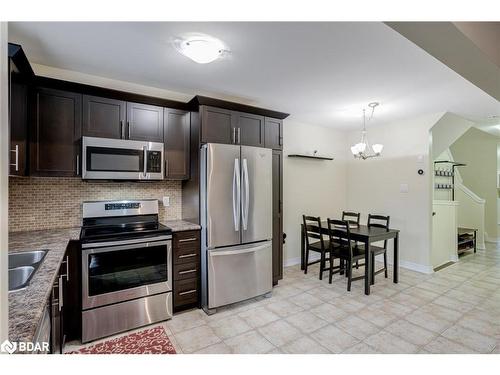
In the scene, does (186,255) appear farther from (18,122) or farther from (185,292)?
(18,122)

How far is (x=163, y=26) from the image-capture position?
1.78m

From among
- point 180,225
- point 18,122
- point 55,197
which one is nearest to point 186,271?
point 180,225

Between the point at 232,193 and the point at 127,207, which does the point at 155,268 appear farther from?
the point at 232,193

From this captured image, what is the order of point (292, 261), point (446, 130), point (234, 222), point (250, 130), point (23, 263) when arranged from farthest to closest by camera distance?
1. point (292, 261)
2. point (446, 130)
3. point (250, 130)
4. point (234, 222)
5. point (23, 263)

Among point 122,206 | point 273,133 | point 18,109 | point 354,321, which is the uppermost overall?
point 273,133

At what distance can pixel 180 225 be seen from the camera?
2.82 meters

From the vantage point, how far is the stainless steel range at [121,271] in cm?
220

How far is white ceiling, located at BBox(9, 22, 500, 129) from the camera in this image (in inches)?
72.1

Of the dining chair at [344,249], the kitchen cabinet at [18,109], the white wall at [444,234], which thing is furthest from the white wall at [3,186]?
the white wall at [444,234]

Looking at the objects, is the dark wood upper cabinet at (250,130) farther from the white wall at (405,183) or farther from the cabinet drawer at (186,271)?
the white wall at (405,183)

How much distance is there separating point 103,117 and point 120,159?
434mm

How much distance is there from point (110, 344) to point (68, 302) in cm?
50

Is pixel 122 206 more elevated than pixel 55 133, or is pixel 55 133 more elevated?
pixel 55 133

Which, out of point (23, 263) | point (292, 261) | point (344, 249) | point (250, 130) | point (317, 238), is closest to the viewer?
point (23, 263)
